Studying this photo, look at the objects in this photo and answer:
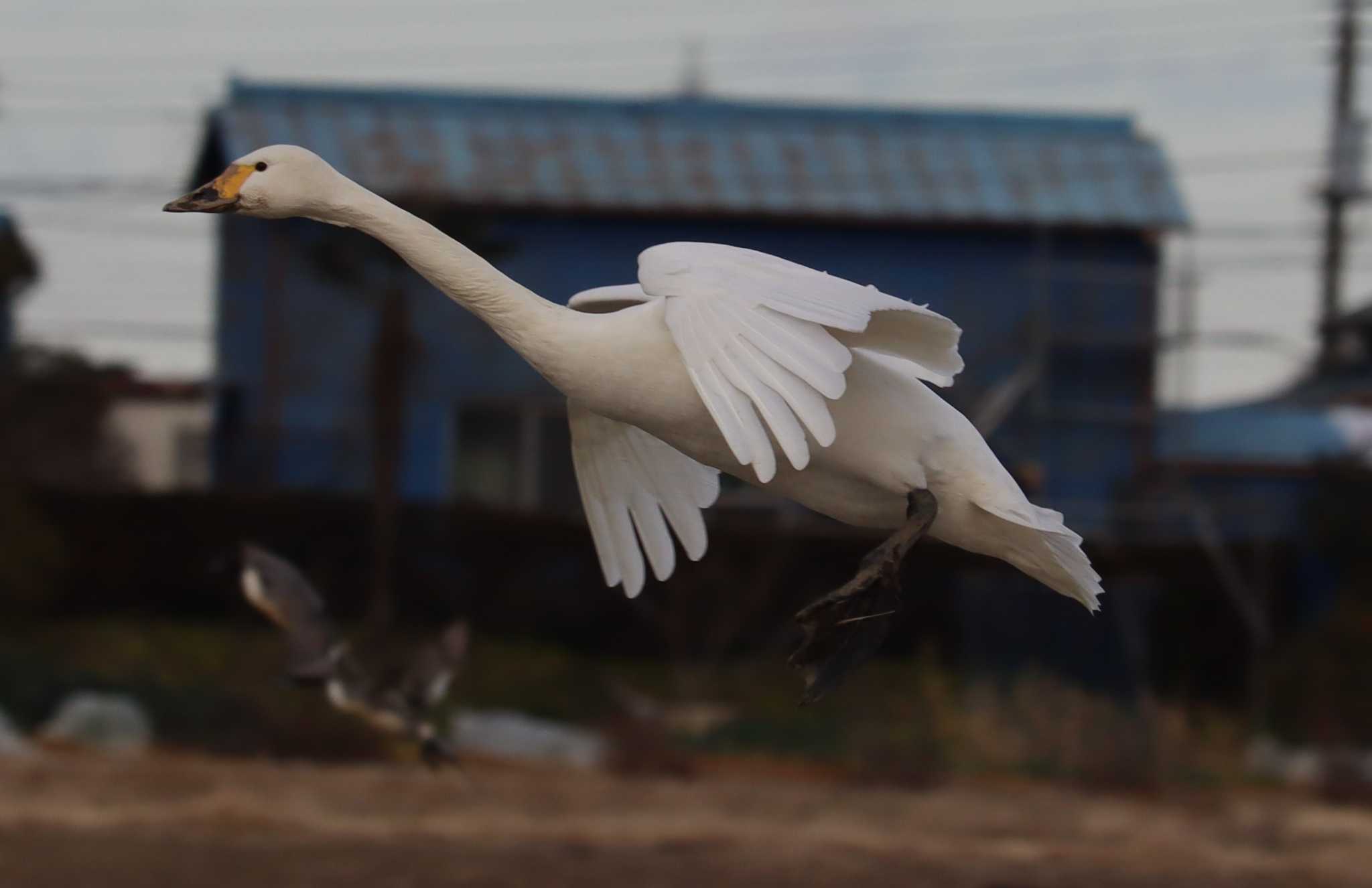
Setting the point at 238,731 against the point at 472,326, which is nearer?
the point at 238,731

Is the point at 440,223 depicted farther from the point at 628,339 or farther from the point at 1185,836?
the point at 628,339

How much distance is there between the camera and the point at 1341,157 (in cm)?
2803

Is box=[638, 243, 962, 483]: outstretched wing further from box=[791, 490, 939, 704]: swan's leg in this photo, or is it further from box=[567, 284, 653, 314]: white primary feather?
box=[567, 284, 653, 314]: white primary feather

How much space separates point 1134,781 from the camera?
15867 millimetres

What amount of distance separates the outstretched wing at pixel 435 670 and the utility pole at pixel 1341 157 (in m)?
18.8

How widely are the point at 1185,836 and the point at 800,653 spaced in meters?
10.0

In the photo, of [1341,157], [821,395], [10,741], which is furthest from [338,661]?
[1341,157]

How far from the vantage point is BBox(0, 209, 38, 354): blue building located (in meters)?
20.5

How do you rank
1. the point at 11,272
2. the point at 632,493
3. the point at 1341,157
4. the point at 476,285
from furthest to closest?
the point at 1341,157 → the point at 11,272 → the point at 632,493 → the point at 476,285

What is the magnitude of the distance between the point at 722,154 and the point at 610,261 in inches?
64.9


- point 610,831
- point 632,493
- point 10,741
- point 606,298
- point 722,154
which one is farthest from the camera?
point 722,154

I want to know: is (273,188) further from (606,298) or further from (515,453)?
(515,453)

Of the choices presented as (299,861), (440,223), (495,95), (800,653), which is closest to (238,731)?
(299,861)

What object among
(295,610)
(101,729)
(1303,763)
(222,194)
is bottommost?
(101,729)
